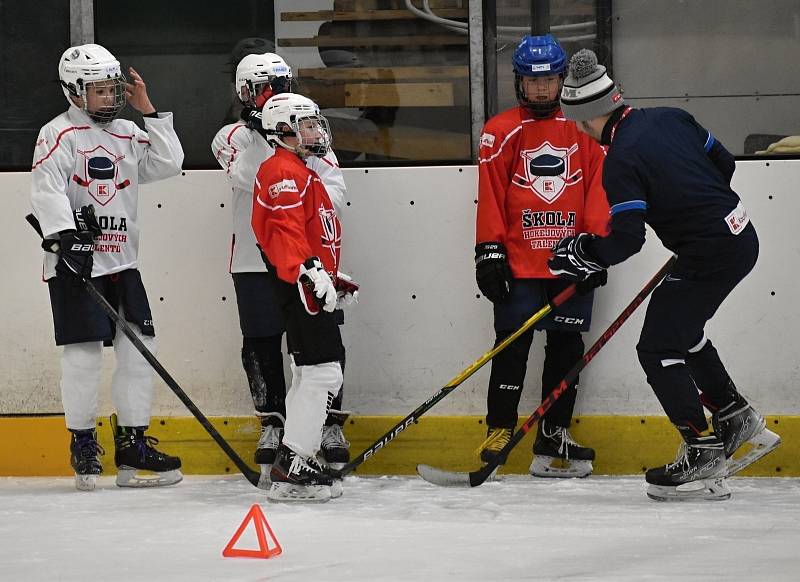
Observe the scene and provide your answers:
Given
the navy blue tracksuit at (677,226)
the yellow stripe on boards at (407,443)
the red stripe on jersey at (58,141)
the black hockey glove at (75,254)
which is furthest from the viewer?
the yellow stripe on boards at (407,443)

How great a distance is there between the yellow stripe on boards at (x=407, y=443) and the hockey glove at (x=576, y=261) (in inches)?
32.9

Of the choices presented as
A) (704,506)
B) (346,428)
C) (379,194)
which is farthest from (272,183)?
(704,506)

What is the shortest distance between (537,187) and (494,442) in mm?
835

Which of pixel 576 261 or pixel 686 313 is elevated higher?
pixel 576 261

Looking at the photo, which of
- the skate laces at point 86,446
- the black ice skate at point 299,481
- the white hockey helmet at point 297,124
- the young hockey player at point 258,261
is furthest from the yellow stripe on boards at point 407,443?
the white hockey helmet at point 297,124

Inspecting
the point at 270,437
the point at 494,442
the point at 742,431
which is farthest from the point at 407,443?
the point at 742,431

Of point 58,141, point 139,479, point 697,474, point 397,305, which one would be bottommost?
point 139,479

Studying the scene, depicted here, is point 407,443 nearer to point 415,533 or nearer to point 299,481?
point 299,481

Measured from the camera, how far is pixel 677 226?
388 cm

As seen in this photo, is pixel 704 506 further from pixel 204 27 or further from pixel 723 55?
pixel 204 27

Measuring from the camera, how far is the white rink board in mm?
4531

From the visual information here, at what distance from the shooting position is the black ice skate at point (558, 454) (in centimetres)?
446

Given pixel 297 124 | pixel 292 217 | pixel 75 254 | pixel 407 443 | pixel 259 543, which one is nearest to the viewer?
pixel 259 543

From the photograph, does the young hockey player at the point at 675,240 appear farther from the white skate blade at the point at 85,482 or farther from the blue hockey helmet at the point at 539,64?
the white skate blade at the point at 85,482
